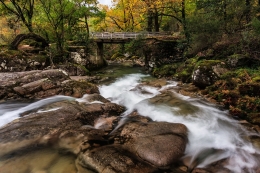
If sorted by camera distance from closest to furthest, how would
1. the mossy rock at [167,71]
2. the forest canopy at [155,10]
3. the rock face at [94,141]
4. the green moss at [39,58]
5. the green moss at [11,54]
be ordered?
the rock face at [94,141]
the green moss at [11,54]
the forest canopy at [155,10]
the green moss at [39,58]
the mossy rock at [167,71]

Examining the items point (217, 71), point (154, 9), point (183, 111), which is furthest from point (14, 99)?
point (154, 9)

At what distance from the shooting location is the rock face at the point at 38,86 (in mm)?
9148

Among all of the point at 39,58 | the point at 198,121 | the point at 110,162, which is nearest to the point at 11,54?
the point at 39,58

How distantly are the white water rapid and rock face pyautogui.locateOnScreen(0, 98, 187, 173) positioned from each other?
1.66ft

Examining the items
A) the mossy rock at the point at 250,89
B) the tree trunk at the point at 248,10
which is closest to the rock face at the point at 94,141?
the mossy rock at the point at 250,89

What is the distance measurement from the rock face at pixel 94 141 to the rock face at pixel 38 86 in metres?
2.64

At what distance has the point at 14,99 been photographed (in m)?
8.98

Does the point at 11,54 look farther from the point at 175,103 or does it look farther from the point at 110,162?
the point at 110,162

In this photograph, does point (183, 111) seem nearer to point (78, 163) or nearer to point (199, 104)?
point (199, 104)

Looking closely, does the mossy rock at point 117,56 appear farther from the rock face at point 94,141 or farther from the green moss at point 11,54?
the rock face at point 94,141

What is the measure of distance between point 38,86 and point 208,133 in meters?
8.29

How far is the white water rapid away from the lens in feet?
16.2

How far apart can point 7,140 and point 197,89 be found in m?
9.20

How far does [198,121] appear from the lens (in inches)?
270
